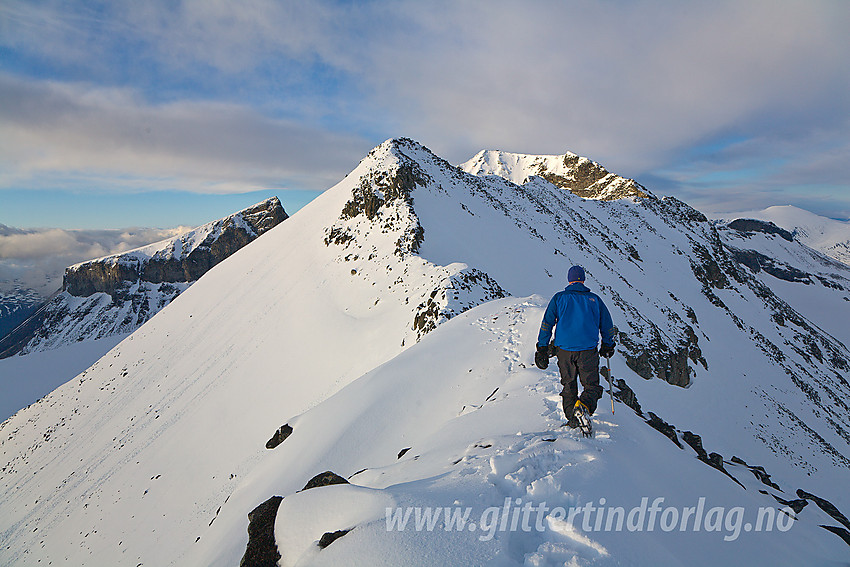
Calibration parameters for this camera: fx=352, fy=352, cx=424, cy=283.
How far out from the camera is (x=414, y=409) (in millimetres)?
10375

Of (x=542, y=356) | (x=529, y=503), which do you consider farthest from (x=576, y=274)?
(x=529, y=503)

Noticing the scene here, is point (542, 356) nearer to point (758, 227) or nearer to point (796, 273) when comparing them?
point (796, 273)

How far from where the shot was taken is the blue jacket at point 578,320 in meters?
5.89

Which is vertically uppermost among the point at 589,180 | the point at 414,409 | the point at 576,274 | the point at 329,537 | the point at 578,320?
the point at 589,180

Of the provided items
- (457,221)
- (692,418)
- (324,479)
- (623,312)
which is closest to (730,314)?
(623,312)

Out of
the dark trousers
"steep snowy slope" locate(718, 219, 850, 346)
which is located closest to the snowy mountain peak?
"steep snowy slope" locate(718, 219, 850, 346)

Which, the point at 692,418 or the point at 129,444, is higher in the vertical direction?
the point at 692,418

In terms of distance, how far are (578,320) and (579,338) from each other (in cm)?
30

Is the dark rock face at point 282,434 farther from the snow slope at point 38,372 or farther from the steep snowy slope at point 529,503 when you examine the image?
the snow slope at point 38,372

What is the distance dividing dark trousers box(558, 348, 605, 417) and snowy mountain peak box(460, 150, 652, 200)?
75119 millimetres

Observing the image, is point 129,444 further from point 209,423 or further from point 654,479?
point 654,479

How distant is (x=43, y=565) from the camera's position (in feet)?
62.0

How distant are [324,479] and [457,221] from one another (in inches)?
1123

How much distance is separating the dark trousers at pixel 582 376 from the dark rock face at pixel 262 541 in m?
4.76
